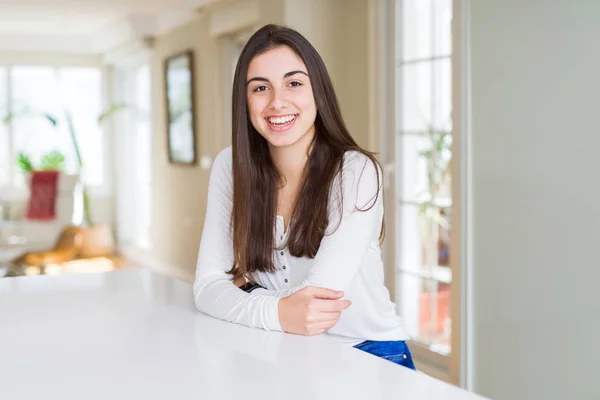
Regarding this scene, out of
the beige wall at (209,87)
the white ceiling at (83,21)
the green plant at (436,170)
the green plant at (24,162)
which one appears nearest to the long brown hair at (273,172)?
the green plant at (436,170)

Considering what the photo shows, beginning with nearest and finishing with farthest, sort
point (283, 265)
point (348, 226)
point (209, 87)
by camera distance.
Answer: point (348, 226), point (283, 265), point (209, 87)

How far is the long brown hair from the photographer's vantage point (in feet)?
5.13

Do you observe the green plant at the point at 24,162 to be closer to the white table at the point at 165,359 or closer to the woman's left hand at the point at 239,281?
the white table at the point at 165,359

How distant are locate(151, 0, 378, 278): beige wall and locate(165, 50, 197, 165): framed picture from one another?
0.27ft

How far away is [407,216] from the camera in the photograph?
396 cm

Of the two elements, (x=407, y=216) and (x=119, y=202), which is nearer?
(x=407, y=216)

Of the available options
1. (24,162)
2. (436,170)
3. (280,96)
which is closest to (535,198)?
(436,170)

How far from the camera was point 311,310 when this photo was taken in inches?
54.1

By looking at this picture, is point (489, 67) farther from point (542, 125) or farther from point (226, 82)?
point (226, 82)

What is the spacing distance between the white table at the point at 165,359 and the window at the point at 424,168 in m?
2.23

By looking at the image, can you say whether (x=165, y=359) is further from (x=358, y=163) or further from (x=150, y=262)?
(x=150, y=262)

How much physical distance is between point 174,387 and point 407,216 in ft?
9.88

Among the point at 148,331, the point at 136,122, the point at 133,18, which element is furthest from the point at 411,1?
the point at 136,122

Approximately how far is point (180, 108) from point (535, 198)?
4597 millimetres
